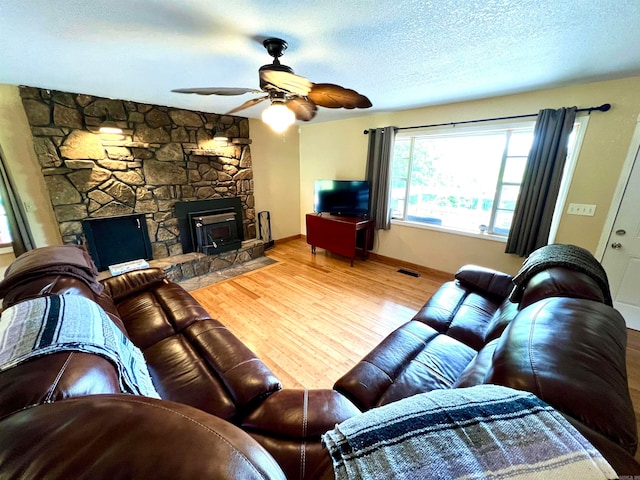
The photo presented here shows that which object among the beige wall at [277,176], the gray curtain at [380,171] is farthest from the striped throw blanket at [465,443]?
the beige wall at [277,176]

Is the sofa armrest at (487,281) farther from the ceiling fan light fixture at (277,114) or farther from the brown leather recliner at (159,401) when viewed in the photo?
the ceiling fan light fixture at (277,114)

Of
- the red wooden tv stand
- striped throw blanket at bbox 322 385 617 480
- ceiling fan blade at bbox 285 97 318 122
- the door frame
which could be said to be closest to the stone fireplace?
the red wooden tv stand

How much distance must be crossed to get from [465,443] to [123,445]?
62 centimetres

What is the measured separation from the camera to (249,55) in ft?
5.78

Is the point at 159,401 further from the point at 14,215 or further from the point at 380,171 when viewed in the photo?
the point at 380,171

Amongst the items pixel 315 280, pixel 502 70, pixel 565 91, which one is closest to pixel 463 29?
pixel 502 70

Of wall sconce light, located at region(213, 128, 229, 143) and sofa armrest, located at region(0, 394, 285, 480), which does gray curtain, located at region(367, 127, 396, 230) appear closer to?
wall sconce light, located at region(213, 128, 229, 143)

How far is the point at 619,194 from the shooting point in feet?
7.41

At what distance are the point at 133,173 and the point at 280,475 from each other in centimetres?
386

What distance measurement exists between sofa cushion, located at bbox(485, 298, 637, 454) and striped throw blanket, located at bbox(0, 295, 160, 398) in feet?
4.30

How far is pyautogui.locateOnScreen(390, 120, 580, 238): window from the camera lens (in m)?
2.83

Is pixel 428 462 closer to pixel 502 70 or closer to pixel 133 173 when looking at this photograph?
pixel 502 70

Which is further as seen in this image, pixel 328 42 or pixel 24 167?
pixel 24 167

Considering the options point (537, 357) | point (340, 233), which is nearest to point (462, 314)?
point (537, 357)
